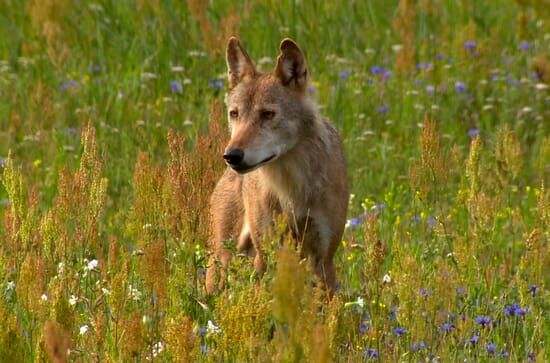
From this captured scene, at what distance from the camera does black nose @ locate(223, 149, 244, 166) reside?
19.5 feet

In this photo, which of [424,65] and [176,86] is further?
[424,65]

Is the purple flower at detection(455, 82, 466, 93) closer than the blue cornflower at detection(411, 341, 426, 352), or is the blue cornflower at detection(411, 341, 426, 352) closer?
the blue cornflower at detection(411, 341, 426, 352)

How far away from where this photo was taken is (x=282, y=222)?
3.85m

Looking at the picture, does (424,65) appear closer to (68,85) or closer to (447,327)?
(68,85)

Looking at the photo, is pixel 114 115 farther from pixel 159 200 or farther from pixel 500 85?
pixel 159 200

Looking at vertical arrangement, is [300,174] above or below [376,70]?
above

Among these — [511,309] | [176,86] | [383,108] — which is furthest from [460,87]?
[511,309]

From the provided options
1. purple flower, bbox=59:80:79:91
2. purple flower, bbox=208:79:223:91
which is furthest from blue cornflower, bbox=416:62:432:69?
purple flower, bbox=59:80:79:91

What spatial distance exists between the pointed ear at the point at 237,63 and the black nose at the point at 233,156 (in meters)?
0.81

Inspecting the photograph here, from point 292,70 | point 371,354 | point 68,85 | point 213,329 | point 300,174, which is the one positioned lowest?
point 371,354

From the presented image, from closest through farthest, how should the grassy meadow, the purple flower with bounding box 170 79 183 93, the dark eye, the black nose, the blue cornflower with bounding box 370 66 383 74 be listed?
the grassy meadow, the black nose, the dark eye, the purple flower with bounding box 170 79 183 93, the blue cornflower with bounding box 370 66 383 74

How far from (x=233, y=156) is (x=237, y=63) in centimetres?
95

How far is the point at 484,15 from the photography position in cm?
1078

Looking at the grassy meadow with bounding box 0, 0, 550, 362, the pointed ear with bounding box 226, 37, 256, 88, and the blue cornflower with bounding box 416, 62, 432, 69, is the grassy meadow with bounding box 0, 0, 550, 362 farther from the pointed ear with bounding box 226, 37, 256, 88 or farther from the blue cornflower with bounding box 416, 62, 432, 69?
the pointed ear with bounding box 226, 37, 256, 88
